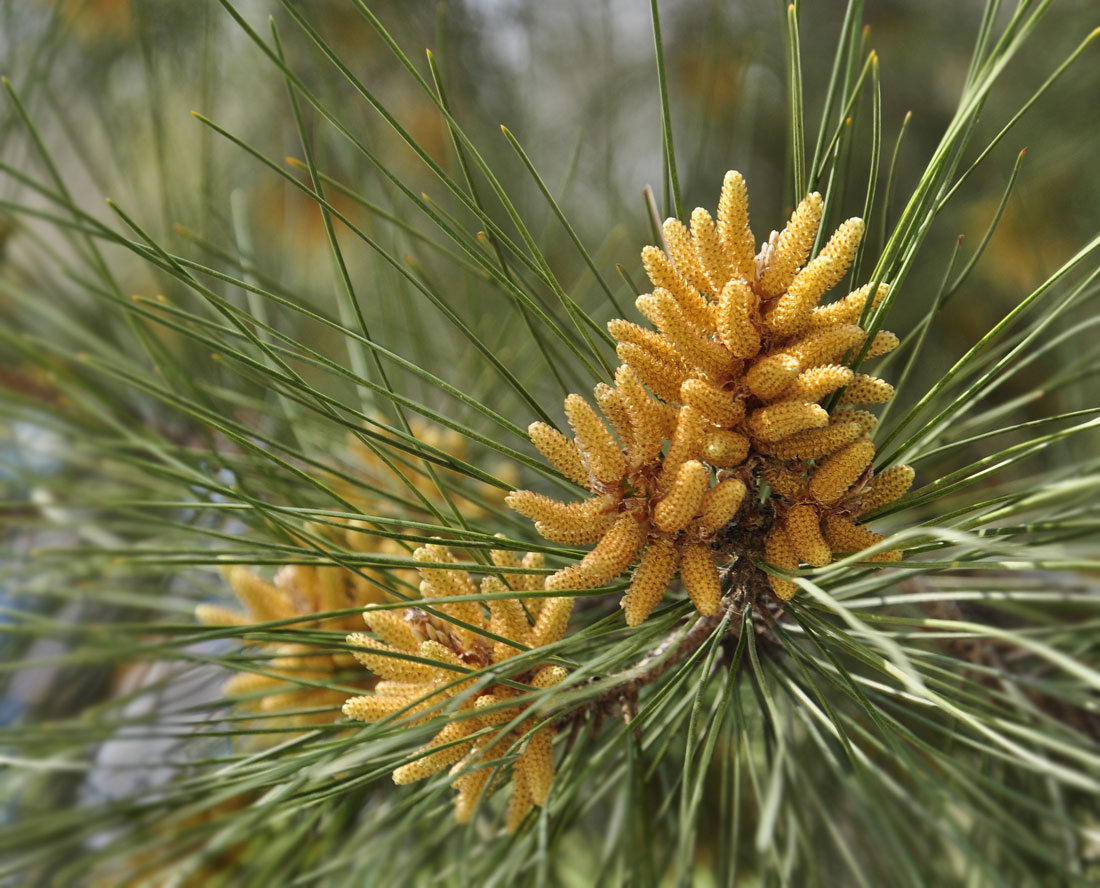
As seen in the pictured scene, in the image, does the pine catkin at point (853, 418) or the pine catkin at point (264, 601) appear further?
the pine catkin at point (264, 601)

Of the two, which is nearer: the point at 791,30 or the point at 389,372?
the point at 791,30

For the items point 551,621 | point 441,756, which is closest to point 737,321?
point 551,621

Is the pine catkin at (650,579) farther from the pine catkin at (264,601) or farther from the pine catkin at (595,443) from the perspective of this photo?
the pine catkin at (264,601)

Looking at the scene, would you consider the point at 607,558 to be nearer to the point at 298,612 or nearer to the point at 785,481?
the point at 785,481

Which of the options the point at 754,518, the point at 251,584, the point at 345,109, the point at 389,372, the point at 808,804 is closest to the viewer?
the point at 754,518

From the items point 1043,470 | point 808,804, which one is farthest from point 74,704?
point 1043,470

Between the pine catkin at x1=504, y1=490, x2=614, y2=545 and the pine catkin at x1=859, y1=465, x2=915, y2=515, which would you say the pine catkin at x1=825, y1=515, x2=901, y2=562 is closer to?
the pine catkin at x1=859, y1=465, x2=915, y2=515

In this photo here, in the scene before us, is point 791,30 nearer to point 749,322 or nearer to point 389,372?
point 749,322

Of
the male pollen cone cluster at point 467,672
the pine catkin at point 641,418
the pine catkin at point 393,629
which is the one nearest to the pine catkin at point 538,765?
the male pollen cone cluster at point 467,672
